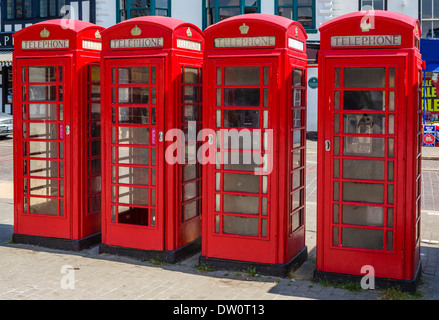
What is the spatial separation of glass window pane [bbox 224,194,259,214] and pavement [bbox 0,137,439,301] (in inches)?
26.8

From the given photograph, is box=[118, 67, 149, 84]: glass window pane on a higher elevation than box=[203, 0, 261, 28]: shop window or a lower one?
lower

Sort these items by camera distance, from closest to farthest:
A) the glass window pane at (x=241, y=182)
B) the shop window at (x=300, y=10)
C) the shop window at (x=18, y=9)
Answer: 1. the glass window pane at (x=241, y=182)
2. the shop window at (x=300, y=10)
3. the shop window at (x=18, y=9)

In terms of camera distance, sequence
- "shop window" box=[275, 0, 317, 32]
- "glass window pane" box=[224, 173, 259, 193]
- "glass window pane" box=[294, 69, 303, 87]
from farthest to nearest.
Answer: "shop window" box=[275, 0, 317, 32]
"glass window pane" box=[294, 69, 303, 87]
"glass window pane" box=[224, 173, 259, 193]

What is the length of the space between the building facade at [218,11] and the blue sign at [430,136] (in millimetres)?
3771

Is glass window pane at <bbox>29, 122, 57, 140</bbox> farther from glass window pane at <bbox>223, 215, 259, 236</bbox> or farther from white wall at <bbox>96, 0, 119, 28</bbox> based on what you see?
white wall at <bbox>96, 0, 119, 28</bbox>

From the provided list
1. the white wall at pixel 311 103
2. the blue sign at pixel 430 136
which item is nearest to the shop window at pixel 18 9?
the white wall at pixel 311 103

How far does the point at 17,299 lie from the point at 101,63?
113 inches

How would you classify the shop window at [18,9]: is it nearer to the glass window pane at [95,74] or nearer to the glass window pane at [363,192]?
the glass window pane at [95,74]

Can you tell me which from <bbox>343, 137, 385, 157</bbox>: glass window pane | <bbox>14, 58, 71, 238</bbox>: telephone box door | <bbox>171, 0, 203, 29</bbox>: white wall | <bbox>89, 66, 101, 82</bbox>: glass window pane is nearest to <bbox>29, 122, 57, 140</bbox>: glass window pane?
<bbox>14, 58, 71, 238</bbox>: telephone box door

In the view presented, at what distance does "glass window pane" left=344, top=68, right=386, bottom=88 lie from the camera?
241 inches

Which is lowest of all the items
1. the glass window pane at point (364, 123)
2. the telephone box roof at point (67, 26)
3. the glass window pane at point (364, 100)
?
the glass window pane at point (364, 123)

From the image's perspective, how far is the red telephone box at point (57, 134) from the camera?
7.67 m

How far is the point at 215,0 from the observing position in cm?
2361

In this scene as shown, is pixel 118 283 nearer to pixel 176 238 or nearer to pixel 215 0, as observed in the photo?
pixel 176 238
